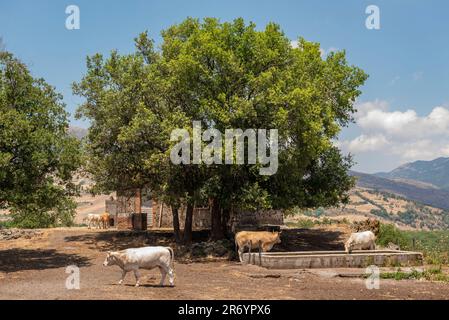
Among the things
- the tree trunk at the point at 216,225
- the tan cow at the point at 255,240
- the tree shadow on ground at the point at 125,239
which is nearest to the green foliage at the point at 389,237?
the tree trunk at the point at 216,225

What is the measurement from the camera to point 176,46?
94.9 ft

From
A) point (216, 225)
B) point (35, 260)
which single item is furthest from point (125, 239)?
point (35, 260)

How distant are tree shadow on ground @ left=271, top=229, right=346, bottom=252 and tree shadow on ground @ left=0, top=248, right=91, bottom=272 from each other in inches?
442

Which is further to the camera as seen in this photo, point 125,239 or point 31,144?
point 125,239

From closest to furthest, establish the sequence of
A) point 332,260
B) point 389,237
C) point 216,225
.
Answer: point 332,260 < point 216,225 < point 389,237

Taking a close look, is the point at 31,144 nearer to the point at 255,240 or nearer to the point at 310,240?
the point at 255,240

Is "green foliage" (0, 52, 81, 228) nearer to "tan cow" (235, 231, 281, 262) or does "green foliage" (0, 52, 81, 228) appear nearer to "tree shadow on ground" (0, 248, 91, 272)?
"tree shadow on ground" (0, 248, 91, 272)

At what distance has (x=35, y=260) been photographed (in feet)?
85.5

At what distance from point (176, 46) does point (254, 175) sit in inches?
347

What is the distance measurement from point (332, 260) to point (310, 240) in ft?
37.7

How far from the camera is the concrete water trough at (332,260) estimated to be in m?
22.7

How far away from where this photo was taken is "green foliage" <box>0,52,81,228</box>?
2281 cm

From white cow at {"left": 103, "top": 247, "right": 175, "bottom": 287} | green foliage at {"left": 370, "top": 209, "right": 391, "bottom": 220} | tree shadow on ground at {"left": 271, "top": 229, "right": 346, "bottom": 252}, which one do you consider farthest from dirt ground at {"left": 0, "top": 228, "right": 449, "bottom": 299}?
green foliage at {"left": 370, "top": 209, "right": 391, "bottom": 220}
